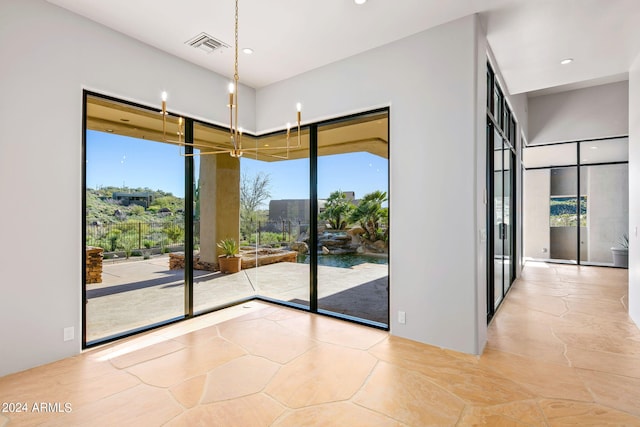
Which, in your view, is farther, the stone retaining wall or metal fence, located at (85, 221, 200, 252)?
the stone retaining wall

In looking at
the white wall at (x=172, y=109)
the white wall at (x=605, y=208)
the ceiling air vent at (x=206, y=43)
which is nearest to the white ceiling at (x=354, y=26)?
the ceiling air vent at (x=206, y=43)

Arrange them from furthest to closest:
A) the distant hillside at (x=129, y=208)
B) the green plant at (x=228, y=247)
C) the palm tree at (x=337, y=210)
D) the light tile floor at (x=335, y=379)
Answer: the green plant at (x=228, y=247) < the palm tree at (x=337, y=210) < the distant hillside at (x=129, y=208) < the light tile floor at (x=335, y=379)

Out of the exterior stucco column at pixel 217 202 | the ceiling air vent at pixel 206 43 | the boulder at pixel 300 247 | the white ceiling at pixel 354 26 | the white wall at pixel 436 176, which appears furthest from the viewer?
the boulder at pixel 300 247

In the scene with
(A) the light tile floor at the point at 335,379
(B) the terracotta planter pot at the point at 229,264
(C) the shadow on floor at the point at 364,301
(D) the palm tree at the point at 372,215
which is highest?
(D) the palm tree at the point at 372,215

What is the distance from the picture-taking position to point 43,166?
2.82 m

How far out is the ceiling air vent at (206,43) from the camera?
3393 millimetres

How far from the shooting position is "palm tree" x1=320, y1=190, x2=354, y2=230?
4211 millimetres

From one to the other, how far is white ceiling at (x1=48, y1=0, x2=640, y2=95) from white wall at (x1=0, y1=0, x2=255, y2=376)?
11.5 inches

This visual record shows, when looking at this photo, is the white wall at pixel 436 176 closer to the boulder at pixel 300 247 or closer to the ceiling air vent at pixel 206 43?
the boulder at pixel 300 247

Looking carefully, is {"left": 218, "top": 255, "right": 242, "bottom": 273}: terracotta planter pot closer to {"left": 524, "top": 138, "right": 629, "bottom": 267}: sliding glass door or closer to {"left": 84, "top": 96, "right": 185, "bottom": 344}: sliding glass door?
{"left": 84, "top": 96, "right": 185, "bottom": 344}: sliding glass door

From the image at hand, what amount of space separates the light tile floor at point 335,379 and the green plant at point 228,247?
1.16m

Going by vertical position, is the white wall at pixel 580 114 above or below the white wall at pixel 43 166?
above

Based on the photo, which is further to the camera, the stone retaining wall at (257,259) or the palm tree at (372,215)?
the stone retaining wall at (257,259)

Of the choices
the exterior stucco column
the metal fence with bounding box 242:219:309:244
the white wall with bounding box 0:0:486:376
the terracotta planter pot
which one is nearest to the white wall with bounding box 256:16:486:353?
the white wall with bounding box 0:0:486:376
